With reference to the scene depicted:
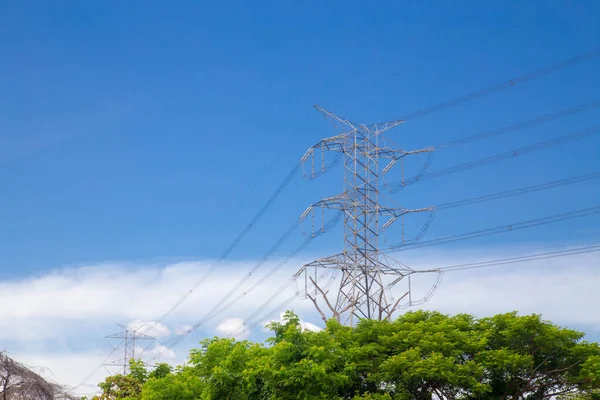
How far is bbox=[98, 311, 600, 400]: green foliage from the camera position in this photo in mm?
24078

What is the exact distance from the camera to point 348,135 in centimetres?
4038

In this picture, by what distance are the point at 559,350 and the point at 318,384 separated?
1028 centimetres

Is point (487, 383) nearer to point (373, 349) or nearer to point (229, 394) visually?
point (373, 349)

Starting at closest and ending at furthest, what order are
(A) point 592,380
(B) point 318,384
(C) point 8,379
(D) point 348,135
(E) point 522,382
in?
(B) point 318,384, (A) point 592,380, (E) point 522,382, (C) point 8,379, (D) point 348,135

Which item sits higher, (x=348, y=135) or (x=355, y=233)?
(x=348, y=135)

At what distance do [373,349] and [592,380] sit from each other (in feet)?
26.6

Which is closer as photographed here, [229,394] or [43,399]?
[229,394]

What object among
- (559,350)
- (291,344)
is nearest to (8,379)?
(291,344)

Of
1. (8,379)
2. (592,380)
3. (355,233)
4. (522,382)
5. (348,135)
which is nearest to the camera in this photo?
(592,380)

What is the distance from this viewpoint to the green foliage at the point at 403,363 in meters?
24.1

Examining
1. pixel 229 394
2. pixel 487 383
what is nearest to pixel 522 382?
pixel 487 383

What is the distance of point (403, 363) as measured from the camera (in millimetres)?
25359

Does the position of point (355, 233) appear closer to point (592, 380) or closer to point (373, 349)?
point (373, 349)

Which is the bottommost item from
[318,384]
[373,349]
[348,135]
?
[318,384]
